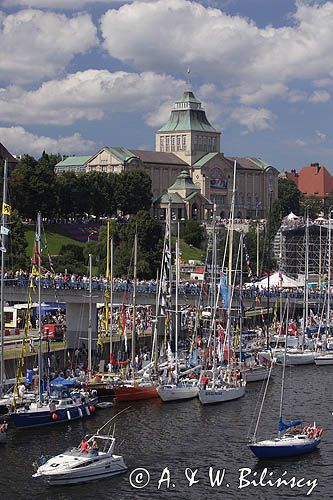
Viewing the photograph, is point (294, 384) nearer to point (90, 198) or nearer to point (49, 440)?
point (49, 440)

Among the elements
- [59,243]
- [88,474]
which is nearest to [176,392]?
[88,474]

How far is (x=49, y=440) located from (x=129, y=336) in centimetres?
3125

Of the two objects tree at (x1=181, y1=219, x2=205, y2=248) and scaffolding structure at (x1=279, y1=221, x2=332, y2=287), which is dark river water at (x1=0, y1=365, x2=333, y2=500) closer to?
scaffolding structure at (x1=279, y1=221, x2=332, y2=287)

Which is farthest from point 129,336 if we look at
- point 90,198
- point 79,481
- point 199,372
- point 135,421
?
point 90,198

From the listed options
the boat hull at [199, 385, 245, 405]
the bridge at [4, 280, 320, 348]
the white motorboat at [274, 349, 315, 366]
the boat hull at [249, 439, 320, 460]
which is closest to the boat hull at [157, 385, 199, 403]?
the boat hull at [199, 385, 245, 405]

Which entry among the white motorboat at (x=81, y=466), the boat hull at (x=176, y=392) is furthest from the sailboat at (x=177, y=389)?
the white motorboat at (x=81, y=466)

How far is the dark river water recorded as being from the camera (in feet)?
169

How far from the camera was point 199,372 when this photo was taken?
7662 centimetres

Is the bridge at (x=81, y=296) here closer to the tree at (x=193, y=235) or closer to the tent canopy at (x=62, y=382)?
the tent canopy at (x=62, y=382)

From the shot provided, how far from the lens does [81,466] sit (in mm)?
52156

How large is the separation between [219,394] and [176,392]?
2866 millimetres

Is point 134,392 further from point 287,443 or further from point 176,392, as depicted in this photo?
point 287,443

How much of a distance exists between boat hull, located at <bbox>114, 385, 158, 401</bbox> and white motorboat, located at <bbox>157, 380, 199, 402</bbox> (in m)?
0.80

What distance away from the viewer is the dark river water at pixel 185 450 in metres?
51.4
